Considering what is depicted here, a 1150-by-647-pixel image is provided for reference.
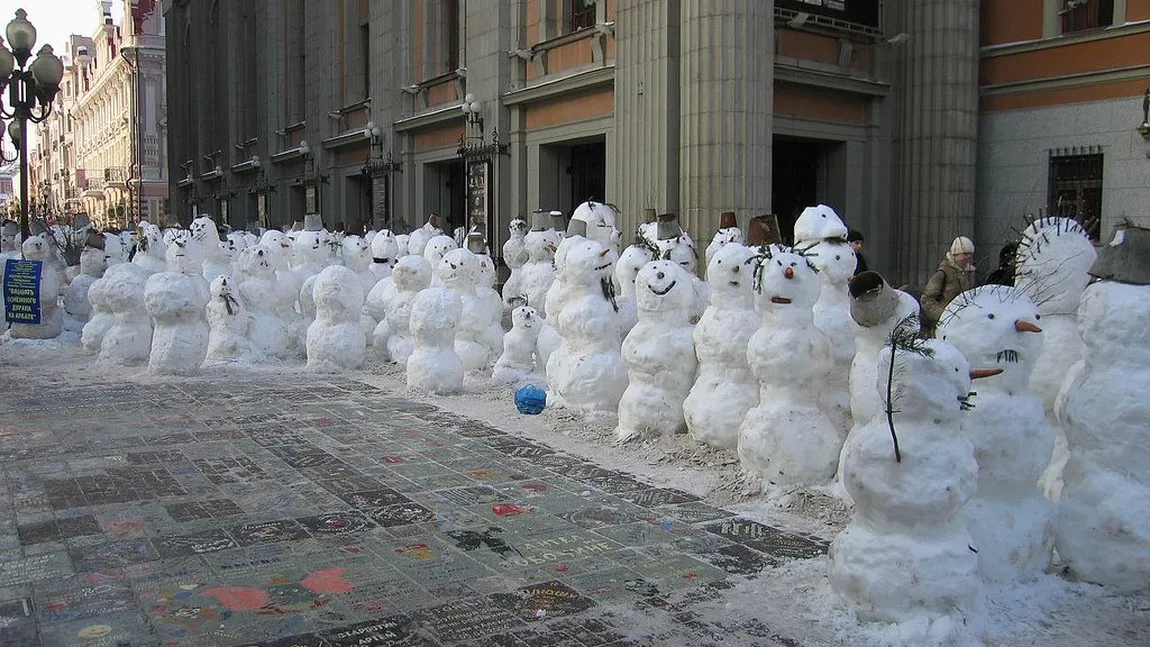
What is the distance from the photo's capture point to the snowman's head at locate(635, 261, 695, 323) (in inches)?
295

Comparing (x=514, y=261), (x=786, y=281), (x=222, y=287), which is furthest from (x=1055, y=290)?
(x=222, y=287)

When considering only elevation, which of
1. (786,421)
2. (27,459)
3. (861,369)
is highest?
(861,369)

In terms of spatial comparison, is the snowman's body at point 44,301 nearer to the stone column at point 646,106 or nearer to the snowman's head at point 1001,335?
the stone column at point 646,106

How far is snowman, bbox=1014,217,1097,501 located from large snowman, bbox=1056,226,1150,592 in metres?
0.47

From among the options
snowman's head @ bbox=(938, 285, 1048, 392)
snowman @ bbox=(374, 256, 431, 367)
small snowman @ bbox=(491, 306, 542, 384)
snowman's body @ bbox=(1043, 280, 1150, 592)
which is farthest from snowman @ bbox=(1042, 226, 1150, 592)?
snowman @ bbox=(374, 256, 431, 367)

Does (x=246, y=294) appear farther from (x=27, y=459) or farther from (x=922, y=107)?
(x=922, y=107)

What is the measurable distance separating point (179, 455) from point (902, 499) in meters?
5.24

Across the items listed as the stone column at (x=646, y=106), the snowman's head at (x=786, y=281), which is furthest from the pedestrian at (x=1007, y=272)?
the stone column at (x=646, y=106)

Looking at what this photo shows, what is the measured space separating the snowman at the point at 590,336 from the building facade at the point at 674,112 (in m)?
4.11

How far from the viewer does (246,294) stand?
11.9 metres

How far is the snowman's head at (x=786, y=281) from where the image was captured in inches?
237

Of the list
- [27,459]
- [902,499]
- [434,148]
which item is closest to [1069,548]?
[902,499]

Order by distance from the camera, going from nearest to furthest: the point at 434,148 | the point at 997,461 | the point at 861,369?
the point at 997,461
the point at 861,369
the point at 434,148

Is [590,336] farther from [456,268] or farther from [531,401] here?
[456,268]
